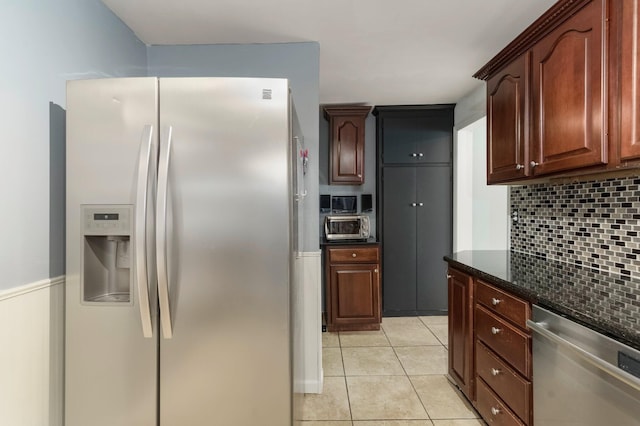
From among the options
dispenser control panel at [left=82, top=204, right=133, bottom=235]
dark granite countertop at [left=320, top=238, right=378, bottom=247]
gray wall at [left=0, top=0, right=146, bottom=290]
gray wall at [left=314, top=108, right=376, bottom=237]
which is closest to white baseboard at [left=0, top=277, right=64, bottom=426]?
gray wall at [left=0, top=0, right=146, bottom=290]

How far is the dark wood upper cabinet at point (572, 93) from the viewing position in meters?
1.28

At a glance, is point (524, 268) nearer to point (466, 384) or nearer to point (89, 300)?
point (466, 384)

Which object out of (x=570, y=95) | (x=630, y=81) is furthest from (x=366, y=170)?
(x=630, y=81)

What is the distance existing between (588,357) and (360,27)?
198 centimetres

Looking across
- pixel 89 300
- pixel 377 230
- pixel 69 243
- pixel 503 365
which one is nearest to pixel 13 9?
pixel 69 243

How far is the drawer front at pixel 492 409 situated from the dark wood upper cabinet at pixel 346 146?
2333mm

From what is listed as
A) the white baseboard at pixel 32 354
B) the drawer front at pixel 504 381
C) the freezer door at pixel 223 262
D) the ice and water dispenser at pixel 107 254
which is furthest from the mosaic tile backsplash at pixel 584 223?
the white baseboard at pixel 32 354

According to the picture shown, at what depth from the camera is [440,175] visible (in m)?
3.81

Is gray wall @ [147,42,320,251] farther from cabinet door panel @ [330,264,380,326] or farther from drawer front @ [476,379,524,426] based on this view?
drawer front @ [476,379,524,426]

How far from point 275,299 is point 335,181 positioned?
248cm

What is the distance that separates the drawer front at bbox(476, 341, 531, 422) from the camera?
1.51 m

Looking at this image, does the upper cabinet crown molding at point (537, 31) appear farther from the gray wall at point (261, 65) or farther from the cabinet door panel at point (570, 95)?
the gray wall at point (261, 65)

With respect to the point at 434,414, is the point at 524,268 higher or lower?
higher

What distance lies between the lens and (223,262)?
138cm
